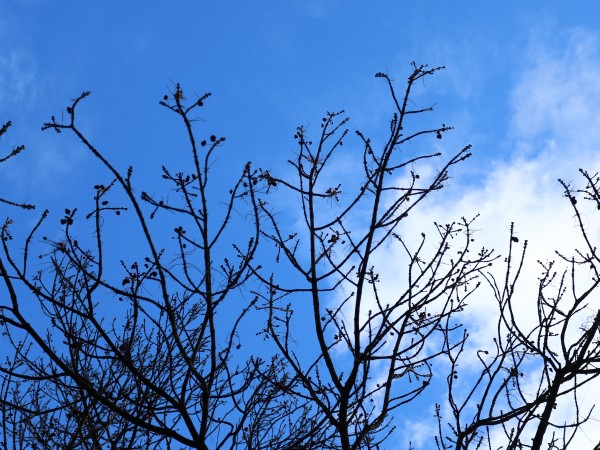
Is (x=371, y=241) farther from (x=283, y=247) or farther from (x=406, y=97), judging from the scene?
(x=406, y=97)

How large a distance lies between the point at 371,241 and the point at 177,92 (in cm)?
133

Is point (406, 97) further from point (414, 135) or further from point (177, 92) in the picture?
point (177, 92)

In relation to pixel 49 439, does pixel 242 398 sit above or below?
below

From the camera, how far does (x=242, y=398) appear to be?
4.42 metres

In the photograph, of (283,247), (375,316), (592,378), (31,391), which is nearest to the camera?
(592,378)

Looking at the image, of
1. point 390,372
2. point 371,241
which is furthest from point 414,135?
point 390,372

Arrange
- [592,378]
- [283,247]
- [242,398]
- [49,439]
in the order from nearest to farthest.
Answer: [592,378] → [283,247] → [242,398] → [49,439]

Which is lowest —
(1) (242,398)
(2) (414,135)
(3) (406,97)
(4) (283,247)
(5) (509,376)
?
(5) (509,376)

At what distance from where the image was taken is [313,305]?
11.2ft

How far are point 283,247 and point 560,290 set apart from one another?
180 centimetres

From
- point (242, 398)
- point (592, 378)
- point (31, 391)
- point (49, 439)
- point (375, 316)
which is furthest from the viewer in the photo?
point (31, 391)

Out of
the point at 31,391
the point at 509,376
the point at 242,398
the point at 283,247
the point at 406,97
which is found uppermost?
the point at 31,391

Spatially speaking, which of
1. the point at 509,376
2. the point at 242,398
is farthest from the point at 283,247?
the point at 509,376

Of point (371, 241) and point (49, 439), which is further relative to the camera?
point (49, 439)
